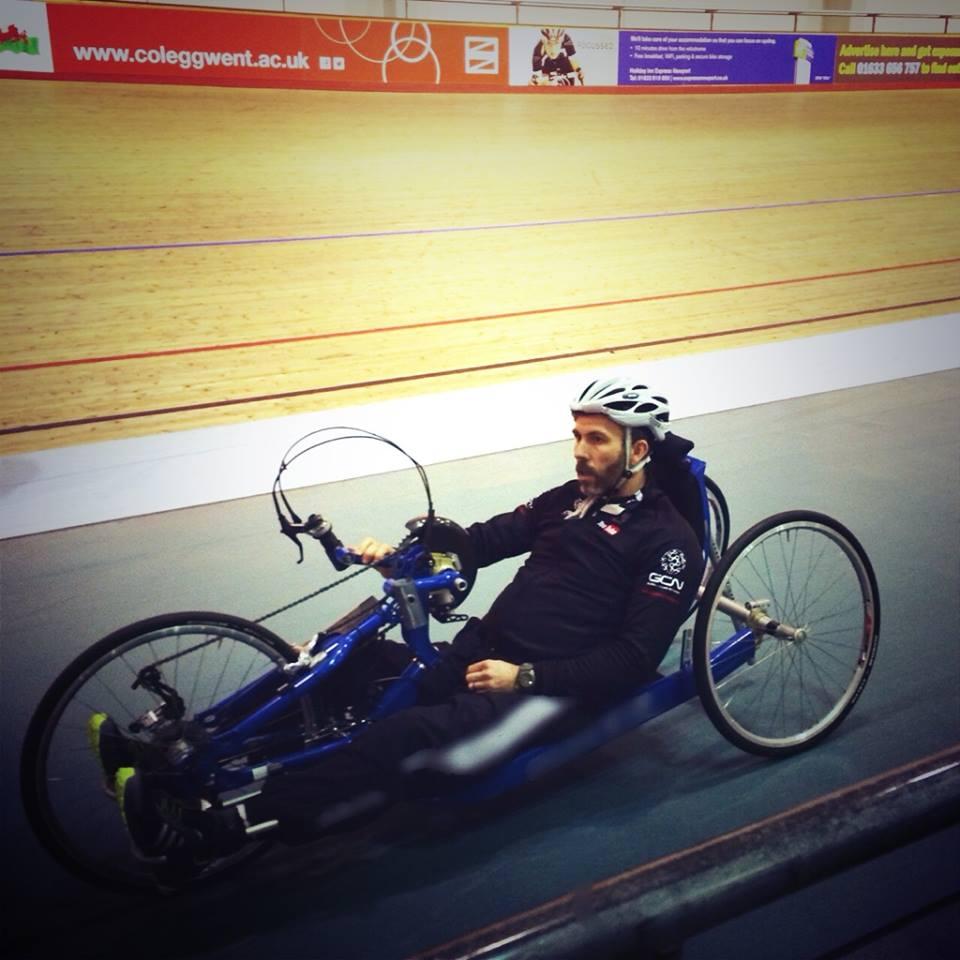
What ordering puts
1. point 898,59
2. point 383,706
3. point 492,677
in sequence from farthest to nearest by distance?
point 898,59 → point 383,706 → point 492,677

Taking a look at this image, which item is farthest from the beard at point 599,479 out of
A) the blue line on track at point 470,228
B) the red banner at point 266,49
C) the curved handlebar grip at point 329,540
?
the red banner at point 266,49

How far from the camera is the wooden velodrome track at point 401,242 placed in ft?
16.7

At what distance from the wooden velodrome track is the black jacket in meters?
3.17

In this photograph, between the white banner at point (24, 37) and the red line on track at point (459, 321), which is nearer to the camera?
the white banner at point (24, 37)

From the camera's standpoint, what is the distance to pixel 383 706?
7.59ft

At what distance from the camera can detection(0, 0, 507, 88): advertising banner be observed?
Answer: 16.3 feet

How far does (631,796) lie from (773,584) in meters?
1.42

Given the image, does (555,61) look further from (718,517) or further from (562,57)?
(718,517)

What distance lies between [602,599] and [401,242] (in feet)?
13.2

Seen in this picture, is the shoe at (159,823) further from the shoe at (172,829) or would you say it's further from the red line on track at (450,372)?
the red line on track at (450,372)

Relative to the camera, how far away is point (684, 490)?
2586 mm

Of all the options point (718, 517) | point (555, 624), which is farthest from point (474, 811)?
point (718, 517)

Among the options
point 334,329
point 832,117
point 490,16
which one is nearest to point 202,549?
point 334,329

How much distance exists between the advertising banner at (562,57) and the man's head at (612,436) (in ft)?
14.8
